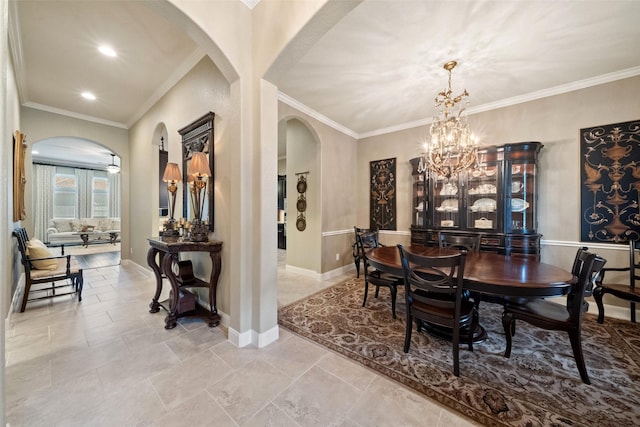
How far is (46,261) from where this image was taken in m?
3.19

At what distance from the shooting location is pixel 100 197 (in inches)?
369

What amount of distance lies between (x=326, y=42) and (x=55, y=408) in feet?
11.9

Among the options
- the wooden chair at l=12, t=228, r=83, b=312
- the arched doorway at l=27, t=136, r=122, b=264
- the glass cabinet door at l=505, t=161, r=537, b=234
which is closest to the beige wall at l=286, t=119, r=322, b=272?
the glass cabinet door at l=505, t=161, r=537, b=234

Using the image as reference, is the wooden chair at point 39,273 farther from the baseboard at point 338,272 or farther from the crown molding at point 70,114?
the baseboard at point 338,272

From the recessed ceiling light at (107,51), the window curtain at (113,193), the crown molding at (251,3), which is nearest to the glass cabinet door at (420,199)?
the crown molding at (251,3)

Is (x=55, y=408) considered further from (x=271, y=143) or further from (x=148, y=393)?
(x=271, y=143)

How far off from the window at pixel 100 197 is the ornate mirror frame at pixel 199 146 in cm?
892

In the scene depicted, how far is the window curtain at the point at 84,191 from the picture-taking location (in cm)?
889

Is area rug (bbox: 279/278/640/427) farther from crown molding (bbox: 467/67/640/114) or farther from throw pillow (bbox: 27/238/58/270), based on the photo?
throw pillow (bbox: 27/238/58/270)

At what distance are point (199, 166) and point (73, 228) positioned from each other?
366 inches

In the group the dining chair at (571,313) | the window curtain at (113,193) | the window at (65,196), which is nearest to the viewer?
the dining chair at (571,313)

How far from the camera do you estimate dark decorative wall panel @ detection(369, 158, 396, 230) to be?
481 centimetres

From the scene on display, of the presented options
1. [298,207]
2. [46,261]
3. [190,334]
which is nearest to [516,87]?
[298,207]

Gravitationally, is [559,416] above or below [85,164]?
below
